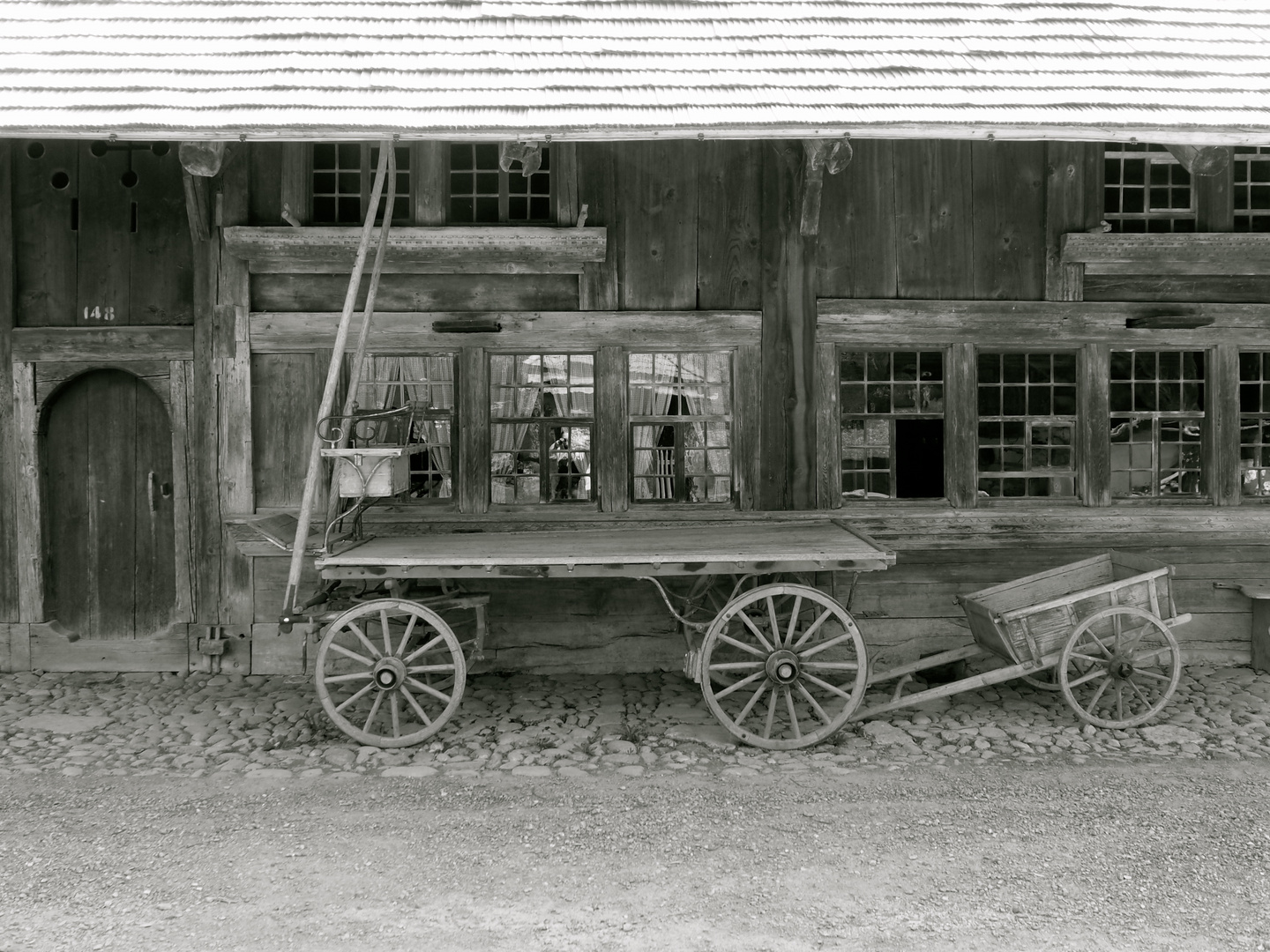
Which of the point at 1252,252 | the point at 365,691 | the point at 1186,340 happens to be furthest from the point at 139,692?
the point at 1252,252

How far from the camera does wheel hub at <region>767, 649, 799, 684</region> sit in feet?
18.1

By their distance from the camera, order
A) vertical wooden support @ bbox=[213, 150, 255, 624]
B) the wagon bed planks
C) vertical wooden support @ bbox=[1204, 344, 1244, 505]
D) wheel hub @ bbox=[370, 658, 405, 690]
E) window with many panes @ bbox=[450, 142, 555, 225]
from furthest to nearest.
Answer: vertical wooden support @ bbox=[1204, 344, 1244, 505] → window with many panes @ bbox=[450, 142, 555, 225] → vertical wooden support @ bbox=[213, 150, 255, 624] → wheel hub @ bbox=[370, 658, 405, 690] → the wagon bed planks

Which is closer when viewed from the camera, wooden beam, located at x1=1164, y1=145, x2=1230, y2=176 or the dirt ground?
the dirt ground

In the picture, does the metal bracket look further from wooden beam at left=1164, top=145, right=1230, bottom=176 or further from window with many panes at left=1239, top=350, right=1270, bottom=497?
window with many panes at left=1239, top=350, right=1270, bottom=497

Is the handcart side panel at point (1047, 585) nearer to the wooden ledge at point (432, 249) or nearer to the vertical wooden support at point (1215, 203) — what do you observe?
the vertical wooden support at point (1215, 203)

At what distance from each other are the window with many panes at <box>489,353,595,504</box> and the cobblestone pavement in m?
1.61

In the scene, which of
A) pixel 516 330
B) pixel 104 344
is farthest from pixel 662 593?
pixel 104 344

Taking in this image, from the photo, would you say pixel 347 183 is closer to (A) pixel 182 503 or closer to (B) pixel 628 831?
(A) pixel 182 503

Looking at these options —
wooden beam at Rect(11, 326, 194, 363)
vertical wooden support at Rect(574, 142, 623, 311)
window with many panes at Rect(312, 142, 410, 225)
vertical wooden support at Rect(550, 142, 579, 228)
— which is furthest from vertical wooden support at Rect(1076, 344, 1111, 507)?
wooden beam at Rect(11, 326, 194, 363)

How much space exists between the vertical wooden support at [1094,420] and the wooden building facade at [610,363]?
0.02m

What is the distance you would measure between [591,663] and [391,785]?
2385 millimetres

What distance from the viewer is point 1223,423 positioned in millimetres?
7402

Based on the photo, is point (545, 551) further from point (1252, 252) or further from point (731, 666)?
point (1252, 252)

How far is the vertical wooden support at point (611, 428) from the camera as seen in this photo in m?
7.20
